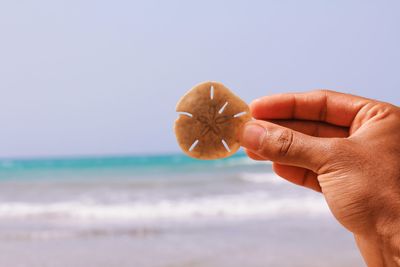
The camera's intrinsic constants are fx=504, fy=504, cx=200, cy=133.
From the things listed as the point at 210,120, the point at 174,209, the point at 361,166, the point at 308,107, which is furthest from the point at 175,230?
the point at 361,166

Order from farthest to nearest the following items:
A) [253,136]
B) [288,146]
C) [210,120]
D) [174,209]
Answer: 1. [174,209]
2. [210,120]
3. [253,136]
4. [288,146]

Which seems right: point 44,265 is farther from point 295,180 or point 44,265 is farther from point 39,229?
point 295,180

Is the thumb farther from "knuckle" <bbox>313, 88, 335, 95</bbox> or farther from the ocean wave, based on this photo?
the ocean wave

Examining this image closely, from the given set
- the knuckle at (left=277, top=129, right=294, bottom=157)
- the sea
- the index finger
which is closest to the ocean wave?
the sea

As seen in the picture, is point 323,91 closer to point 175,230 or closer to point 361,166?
point 361,166

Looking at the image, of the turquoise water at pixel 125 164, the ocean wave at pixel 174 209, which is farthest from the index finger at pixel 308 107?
the turquoise water at pixel 125 164

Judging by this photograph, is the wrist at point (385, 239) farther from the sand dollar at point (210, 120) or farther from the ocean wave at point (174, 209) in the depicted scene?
the ocean wave at point (174, 209)
